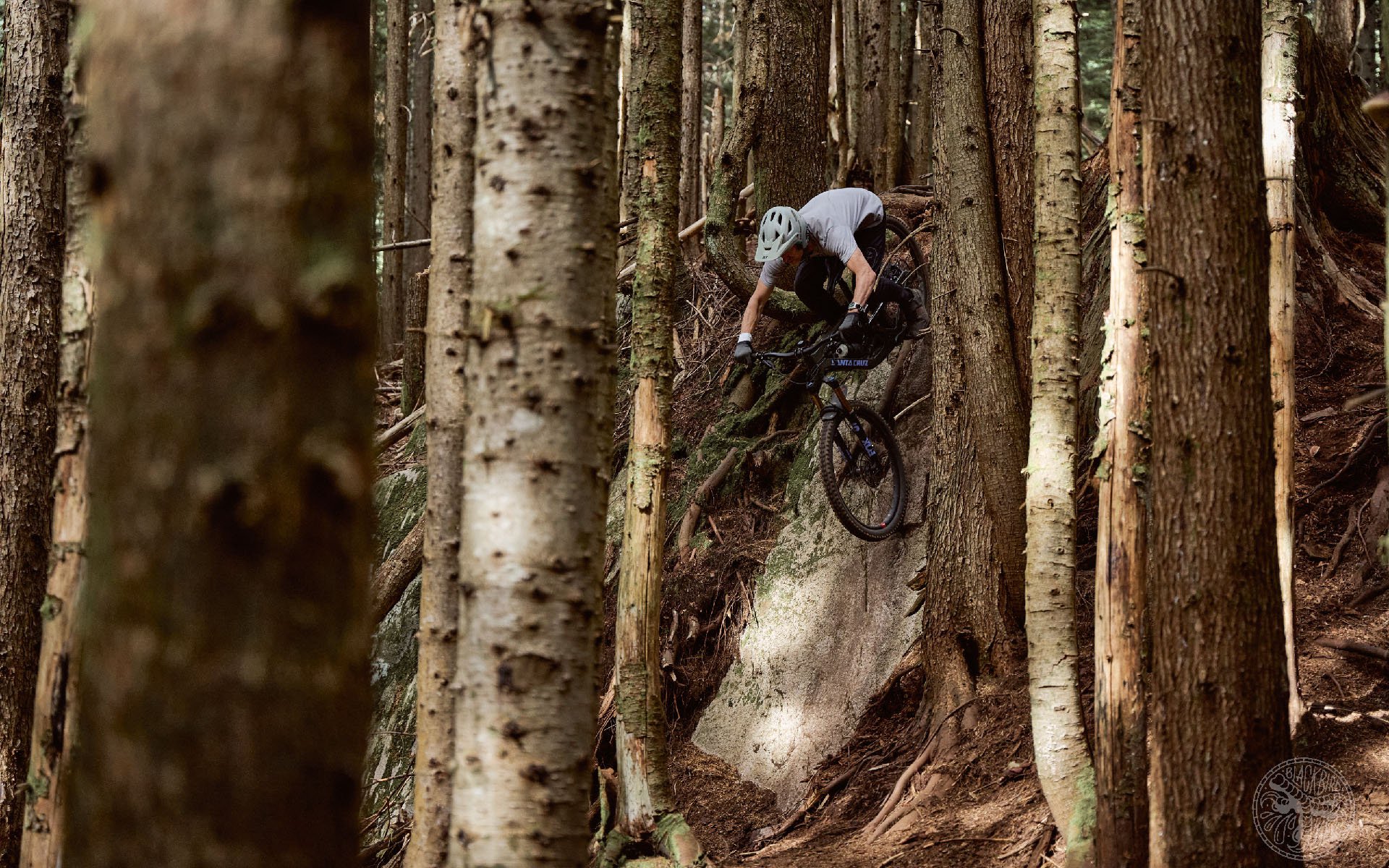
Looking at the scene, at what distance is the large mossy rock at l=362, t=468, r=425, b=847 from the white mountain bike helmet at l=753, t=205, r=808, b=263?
349 centimetres

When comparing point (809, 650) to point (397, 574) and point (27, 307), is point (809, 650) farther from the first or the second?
point (27, 307)

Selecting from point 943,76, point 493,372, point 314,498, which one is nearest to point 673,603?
point 943,76

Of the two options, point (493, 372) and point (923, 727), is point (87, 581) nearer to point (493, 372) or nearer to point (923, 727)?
point (493, 372)

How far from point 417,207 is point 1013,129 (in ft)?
47.6

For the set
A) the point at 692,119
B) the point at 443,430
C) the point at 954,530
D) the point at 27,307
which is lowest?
the point at 954,530

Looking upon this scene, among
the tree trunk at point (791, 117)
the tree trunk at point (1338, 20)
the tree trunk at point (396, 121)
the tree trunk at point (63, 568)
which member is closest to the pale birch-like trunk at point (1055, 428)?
the tree trunk at point (63, 568)

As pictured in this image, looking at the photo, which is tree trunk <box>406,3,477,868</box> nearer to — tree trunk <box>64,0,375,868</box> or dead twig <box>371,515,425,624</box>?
tree trunk <box>64,0,375,868</box>

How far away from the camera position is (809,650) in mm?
8070

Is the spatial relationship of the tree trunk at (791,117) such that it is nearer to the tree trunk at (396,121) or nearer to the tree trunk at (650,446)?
the tree trunk at (650,446)

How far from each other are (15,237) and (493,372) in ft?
14.4

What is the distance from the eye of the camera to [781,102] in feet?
33.9

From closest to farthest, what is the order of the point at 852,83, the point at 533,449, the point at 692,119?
the point at 533,449 → the point at 852,83 → the point at 692,119

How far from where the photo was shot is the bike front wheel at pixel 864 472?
771 cm

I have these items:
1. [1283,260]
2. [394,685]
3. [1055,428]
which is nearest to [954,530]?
[1055,428]
